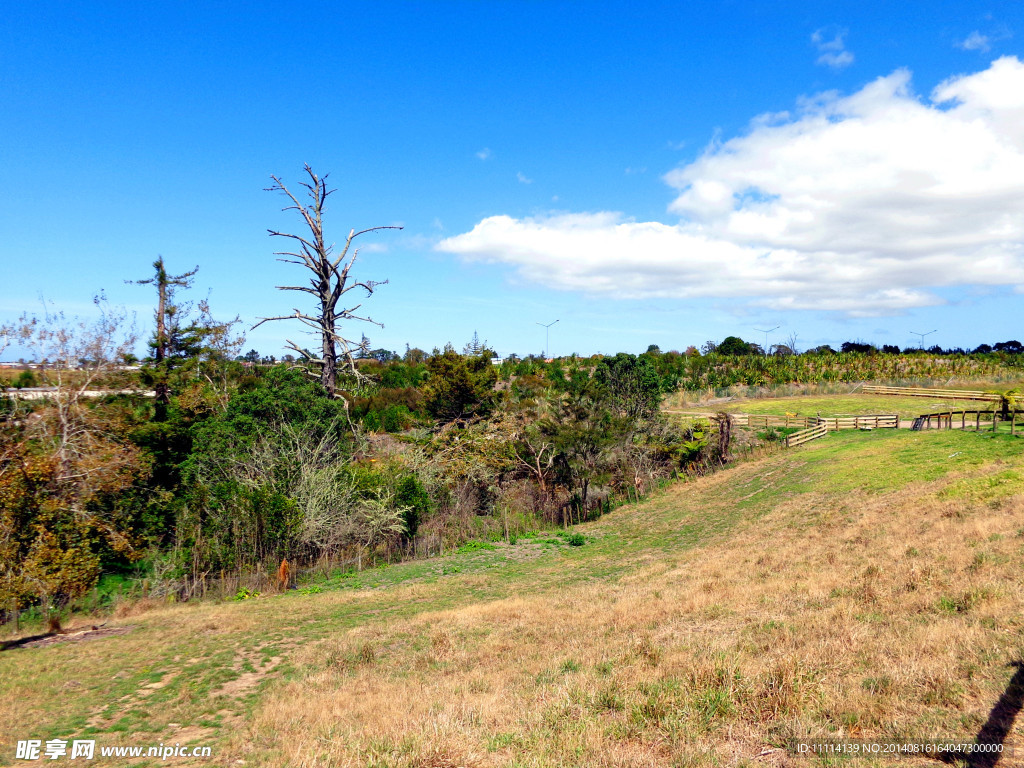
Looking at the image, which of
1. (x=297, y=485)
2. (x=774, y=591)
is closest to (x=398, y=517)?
(x=297, y=485)

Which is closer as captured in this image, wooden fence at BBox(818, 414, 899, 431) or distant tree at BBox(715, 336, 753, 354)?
wooden fence at BBox(818, 414, 899, 431)

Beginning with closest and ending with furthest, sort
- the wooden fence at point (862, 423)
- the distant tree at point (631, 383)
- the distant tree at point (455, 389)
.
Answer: the distant tree at point (455, 389) < the wooden fence at point (862, 423) < the distant tree at point (631, 383)

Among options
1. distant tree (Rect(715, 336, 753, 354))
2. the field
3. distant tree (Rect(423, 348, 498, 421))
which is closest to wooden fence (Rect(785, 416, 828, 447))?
the field

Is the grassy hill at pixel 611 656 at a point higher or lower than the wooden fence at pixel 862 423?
lower

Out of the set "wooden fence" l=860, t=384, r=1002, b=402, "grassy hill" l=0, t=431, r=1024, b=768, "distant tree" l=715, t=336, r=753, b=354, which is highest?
"distant tree" l=715, t=336, r=753, b=354

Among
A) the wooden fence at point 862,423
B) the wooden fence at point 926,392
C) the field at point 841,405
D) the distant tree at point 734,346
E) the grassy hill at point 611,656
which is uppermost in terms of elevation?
the distant tree at point 734,346

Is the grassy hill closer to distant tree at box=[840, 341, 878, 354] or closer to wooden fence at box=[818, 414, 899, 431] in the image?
wooden fence at box=[818, 414, 899, 431]

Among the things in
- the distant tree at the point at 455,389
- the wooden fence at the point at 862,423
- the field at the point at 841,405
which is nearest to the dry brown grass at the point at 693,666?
the distant tree at the point at 455,389

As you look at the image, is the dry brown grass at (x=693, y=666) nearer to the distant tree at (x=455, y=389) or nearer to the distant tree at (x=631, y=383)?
the distant tree at (x=455, y=389)

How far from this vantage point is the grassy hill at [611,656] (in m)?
6.14

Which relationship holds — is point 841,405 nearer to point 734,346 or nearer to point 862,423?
point 862,423

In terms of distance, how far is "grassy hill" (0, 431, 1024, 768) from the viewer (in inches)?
242

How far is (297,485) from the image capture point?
25.1 m

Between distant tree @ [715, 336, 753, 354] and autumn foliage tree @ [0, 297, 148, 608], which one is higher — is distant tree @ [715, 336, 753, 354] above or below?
above
